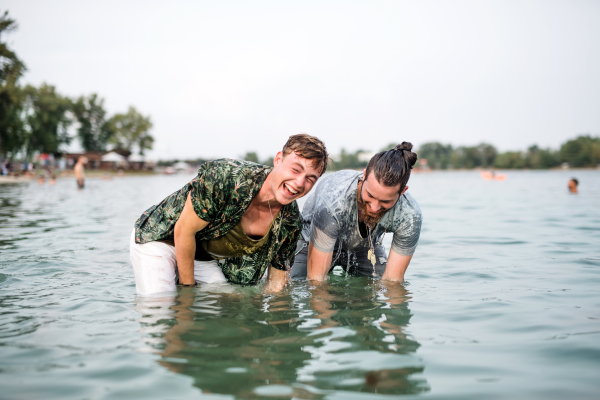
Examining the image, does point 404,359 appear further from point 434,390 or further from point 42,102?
point 42,102

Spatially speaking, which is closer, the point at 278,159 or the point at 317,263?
the point at 278,159

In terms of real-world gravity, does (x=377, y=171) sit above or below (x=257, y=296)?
above

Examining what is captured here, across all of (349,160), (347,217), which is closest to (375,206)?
(347,217)

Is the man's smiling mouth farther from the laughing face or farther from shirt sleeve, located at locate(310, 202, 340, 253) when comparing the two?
shirt sleeve, located at locate(310, 202, 340, 253)

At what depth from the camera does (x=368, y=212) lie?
4.39m

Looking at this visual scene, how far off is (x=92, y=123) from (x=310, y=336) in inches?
3461

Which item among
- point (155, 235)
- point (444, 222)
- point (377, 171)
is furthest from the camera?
point (444, 222)

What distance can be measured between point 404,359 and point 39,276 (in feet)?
14.8

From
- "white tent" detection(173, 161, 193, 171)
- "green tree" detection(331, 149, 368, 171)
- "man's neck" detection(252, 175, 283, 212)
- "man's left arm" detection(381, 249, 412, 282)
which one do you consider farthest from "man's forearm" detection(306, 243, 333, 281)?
"green tree" detection(331, 149, 368, 171)

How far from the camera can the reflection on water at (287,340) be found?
2777mm

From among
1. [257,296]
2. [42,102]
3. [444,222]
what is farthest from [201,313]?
[42,102]

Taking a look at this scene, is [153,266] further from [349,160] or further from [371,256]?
[349,160]

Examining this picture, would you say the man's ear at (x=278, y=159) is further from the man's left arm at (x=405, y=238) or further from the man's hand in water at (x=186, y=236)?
the man's left arm at (x=405, y=238)

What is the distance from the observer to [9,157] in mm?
61062
